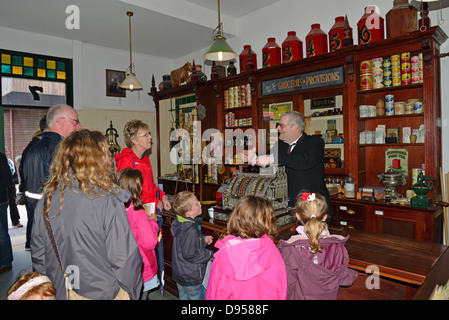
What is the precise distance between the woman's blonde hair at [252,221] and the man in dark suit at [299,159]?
3.22 feet

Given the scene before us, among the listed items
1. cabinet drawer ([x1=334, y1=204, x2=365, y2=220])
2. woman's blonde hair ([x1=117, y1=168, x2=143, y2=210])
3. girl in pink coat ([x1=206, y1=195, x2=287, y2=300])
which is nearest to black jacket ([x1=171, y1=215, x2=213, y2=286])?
woman's blonde hair ([x1=117, y1=168, x2=143, y2=210])

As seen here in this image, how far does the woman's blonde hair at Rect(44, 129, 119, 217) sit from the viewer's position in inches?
55.2

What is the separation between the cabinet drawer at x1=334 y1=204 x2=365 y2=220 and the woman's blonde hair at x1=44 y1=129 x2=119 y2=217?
296 cm

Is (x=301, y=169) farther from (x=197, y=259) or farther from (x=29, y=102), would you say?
(x=29, y=102)

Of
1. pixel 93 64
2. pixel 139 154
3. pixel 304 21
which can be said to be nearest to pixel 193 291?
pixel 139 154

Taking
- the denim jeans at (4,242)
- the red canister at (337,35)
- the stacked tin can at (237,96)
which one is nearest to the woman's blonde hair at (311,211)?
the red canister at (337,35)

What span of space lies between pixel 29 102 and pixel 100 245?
17.0 feet

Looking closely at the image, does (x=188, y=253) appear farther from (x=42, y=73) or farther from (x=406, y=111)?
(x=42, y=73)

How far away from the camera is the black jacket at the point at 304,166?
274cm

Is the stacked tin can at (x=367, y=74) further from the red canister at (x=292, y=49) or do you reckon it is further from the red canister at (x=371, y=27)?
the red canister at (x=292, y=49)

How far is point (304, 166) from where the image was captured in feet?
8.98

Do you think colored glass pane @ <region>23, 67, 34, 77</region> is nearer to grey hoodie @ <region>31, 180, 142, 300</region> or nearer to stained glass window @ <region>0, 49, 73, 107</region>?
stained glass window @ <region>0, 49, 73, 107</region>
